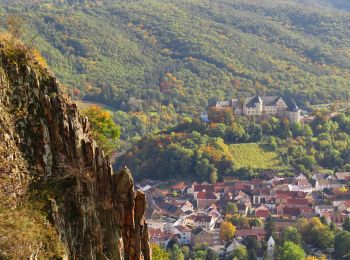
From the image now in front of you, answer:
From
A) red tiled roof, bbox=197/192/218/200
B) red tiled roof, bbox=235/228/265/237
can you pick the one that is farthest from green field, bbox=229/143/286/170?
red tiled roof, bbox=235/228/265/237

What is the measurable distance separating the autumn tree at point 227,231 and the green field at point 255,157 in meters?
20.8

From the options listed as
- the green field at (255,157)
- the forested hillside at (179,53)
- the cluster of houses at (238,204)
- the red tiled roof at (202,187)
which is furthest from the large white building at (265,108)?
the forested hillside at (179,53)

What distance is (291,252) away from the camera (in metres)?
55.1

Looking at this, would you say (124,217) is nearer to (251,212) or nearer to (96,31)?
(251,212)

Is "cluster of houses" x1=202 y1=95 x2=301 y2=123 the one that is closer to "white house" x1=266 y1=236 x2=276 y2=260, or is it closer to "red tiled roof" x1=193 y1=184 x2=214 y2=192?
"red tiled roof" x1=193 y1=184 x2=214 y2=192

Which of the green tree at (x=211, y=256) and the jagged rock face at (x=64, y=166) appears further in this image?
the green tree at (x=211, y=256)

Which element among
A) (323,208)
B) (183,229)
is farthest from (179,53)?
(183,229)

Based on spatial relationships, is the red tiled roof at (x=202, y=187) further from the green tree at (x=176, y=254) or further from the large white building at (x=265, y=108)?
the green tree at (x=176, y=254)

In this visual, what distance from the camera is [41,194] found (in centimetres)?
1405

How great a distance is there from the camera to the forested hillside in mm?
132625

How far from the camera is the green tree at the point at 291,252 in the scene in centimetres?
5469

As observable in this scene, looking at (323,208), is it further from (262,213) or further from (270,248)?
(270,248)

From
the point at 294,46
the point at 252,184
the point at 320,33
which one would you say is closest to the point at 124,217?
the point at 252,184

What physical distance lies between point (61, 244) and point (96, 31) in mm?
154168
